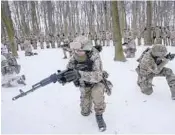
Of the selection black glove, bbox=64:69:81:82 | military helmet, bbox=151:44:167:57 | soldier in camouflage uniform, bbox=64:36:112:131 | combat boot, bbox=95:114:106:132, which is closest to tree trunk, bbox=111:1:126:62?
military helmet, bbox=151:44:167:57

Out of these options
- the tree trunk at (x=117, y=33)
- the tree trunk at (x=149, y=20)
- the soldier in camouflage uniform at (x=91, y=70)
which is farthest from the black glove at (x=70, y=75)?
the tree trunk at (x=149, y=20)

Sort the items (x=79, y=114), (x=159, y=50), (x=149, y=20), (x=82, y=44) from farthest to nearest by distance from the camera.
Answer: (x=149, y=20)
(x=159, y=50)
(x=79, y=114)
(x=82, y=44)

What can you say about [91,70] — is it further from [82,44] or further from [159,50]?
[159,50]

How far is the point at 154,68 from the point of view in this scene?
5.16 metres

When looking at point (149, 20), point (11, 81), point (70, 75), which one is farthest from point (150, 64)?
point (149, 20)

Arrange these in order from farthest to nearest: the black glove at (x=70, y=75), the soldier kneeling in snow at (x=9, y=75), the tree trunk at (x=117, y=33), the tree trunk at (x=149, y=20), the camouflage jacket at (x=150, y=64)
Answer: the tree trunk at (x=149, y=20) → the tree trunk at (x=117, y=33) → the soldier kneeling in snow at (x=9, y=75) → the camouflage jacket at (x=150, y=64) → the black glove at (x=70, y=75)

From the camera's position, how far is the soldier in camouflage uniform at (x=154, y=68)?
5.04 meters

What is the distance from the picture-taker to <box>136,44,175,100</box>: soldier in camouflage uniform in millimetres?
5039

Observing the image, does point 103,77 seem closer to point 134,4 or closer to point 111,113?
point 111,113

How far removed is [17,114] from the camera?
191 inches

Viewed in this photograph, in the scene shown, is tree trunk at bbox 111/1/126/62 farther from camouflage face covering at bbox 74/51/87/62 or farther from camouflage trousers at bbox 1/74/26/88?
camouflage face covering at bbox 74/51/87/62

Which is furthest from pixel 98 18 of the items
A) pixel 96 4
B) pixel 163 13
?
pixel 163 13

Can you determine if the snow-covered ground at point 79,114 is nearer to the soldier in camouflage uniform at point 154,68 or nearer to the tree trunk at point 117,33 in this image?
the soldier in camouflage uniform at point 154,68

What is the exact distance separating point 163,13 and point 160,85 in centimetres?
3356
